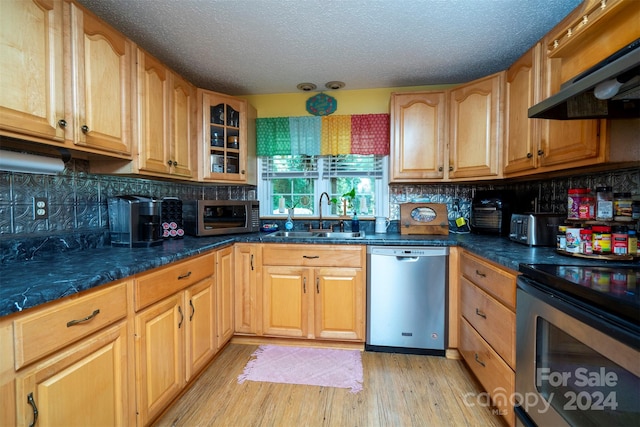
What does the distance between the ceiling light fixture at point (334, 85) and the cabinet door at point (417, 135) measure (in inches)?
20.5

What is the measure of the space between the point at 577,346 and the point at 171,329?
176cm

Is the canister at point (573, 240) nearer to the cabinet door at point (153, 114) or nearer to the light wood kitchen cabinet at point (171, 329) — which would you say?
the light wood kitchen cabinet at point (171, 329)

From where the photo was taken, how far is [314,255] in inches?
86.6

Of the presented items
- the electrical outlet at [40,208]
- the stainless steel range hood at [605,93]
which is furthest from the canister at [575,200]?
the electrical outlet at [40,208]

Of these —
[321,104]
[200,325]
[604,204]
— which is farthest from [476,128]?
[200,325]

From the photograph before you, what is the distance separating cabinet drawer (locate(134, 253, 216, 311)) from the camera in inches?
51.9

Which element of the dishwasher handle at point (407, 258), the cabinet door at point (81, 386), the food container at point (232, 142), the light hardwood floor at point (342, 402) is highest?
the food container at point (232, 142)

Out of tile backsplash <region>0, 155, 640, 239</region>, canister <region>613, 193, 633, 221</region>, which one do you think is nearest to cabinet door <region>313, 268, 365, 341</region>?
tile backsplash <region>0, 155, 640, 239</region>

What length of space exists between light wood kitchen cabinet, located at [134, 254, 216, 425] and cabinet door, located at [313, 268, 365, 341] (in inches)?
31.3

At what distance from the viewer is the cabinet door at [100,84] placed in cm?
135

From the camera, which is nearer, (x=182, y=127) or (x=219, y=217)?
(x=182, y=127)

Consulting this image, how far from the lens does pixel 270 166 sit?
2953mm

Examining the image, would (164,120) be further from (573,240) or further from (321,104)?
(573,240)

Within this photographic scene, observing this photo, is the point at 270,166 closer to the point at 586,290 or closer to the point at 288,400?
the point at 288,400
